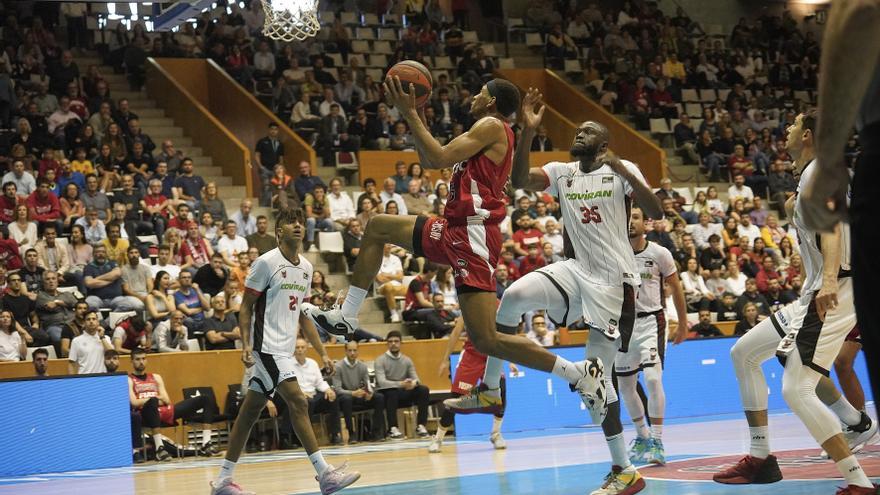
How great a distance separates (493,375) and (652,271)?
137 inches

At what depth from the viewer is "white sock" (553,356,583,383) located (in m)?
7.27

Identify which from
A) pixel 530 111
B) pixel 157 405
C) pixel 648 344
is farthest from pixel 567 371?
pixel 157 405

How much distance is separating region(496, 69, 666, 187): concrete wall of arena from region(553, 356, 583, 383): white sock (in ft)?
57.6

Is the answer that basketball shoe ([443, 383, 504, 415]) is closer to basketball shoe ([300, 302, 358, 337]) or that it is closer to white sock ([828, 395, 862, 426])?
basketball shoe ([300, 302, 358, 337])

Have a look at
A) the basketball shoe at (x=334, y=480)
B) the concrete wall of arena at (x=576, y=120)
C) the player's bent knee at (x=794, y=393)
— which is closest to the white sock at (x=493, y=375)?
the basketball shoe at (x=334, y=480)

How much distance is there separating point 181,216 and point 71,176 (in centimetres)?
Answer: 198

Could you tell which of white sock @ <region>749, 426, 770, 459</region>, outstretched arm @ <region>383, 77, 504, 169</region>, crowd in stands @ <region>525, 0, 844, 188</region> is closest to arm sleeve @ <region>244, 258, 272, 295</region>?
outstretched arm @ <region>383, 77, 504, 169</region>

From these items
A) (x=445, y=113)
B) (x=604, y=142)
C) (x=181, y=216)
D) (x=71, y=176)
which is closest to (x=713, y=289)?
(x=445, y=113)

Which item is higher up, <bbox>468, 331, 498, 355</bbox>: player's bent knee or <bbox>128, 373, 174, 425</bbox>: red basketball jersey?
<bbox>468, 331, 498, 355</bbox>: player's bent knee

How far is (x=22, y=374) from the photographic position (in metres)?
13.9

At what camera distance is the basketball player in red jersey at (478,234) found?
23.8ft

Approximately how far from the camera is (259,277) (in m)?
8.79

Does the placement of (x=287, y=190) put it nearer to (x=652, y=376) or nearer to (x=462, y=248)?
(x=652, y=376)

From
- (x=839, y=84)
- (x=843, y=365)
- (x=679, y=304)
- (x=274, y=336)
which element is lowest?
(x=843, y=365)
